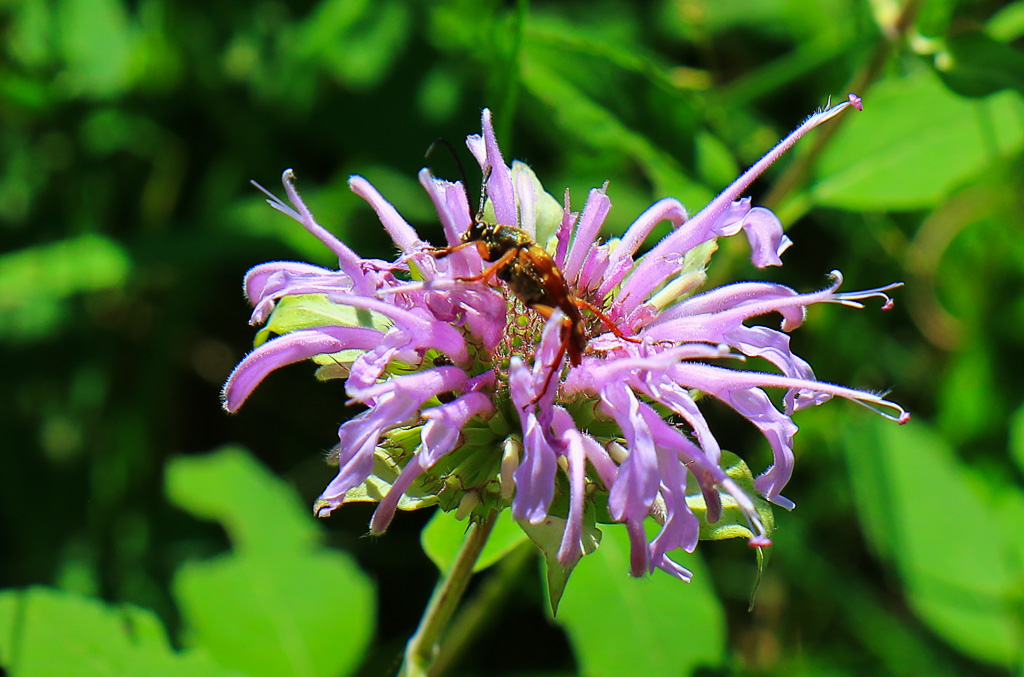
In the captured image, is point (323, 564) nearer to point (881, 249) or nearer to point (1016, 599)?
point (1016, 599)

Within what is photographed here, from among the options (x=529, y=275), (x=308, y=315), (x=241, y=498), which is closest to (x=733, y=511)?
(x=529, y=275)

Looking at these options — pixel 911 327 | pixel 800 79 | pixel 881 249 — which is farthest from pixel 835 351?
pixel 800 79

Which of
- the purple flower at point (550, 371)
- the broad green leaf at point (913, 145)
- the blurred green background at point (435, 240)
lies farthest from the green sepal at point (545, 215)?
the broad green leaf at point (913, 145)

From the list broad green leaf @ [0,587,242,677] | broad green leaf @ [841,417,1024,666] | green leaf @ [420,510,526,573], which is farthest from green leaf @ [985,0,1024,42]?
broad green leaf @ [0,587,242,677]

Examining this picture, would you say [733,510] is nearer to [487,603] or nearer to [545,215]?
[545,215]

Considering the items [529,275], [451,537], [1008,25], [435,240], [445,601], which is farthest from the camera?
[435,240]
